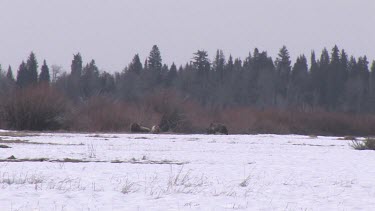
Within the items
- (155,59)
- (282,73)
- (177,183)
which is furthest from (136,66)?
(177,183)

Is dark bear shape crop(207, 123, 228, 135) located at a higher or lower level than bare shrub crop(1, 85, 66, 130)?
lower

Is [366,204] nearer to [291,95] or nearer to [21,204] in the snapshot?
[21,204]

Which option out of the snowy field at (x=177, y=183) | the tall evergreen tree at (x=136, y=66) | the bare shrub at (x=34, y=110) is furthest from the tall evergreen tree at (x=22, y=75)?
the snowy field at (x=177, y=183)

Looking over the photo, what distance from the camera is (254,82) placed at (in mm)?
121250

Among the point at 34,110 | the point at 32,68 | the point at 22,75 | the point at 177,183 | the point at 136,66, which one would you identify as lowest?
the point at 177,183

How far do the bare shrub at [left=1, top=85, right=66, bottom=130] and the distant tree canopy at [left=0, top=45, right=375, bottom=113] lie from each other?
2293 inches

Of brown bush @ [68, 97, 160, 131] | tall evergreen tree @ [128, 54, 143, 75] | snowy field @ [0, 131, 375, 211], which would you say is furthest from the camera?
tall evergreen tree @ [128, 54, 143, 75]

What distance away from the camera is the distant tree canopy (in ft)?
375

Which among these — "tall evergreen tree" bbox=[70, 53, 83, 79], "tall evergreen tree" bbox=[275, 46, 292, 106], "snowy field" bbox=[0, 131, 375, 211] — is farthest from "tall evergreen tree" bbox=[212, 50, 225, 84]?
"snowy field" bbox=[0, 131, 375, 211]

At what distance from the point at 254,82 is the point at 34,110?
7657 centimetres

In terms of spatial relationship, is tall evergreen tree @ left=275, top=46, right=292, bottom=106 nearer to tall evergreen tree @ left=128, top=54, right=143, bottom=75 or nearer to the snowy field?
tall evergreen tree @ left=128, top=54, right=143, bottom=75

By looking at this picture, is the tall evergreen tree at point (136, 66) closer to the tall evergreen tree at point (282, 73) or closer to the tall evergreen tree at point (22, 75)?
the tall evergreen tree at point (22, 75)

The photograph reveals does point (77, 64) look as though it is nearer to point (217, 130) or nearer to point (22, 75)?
point (22, 75)

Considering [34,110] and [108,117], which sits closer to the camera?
[34,110]
